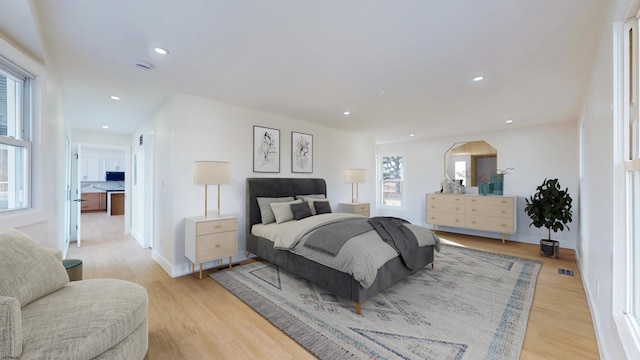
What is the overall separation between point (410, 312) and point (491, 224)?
3.81m

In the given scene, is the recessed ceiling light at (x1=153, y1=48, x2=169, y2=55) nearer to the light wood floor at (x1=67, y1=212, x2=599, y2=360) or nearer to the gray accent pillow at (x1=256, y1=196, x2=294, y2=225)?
the gray accent pillow at (x1=256, y1=196, x2=294, y2=225)

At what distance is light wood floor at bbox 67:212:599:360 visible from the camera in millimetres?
1887

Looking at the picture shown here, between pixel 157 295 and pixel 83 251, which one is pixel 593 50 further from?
pixel 83 251

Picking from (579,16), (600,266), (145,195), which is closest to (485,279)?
(600,266)

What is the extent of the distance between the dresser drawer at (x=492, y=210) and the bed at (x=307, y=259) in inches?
96.8

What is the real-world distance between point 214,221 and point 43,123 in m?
1.81

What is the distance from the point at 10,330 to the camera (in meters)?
1.07

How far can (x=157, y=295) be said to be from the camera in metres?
2.79

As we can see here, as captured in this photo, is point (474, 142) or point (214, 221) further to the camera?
point (474, 142)

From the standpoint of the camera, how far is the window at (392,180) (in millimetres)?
A: 7211

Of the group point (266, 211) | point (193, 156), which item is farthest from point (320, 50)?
point (266, 211)

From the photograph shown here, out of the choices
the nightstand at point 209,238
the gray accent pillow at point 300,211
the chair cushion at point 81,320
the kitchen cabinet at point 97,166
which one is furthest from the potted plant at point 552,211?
the kitchen cabinet at point 97,166

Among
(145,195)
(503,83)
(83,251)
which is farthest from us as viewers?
(145,195)

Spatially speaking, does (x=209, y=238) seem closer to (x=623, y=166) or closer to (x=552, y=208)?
(x=623, y=166)
